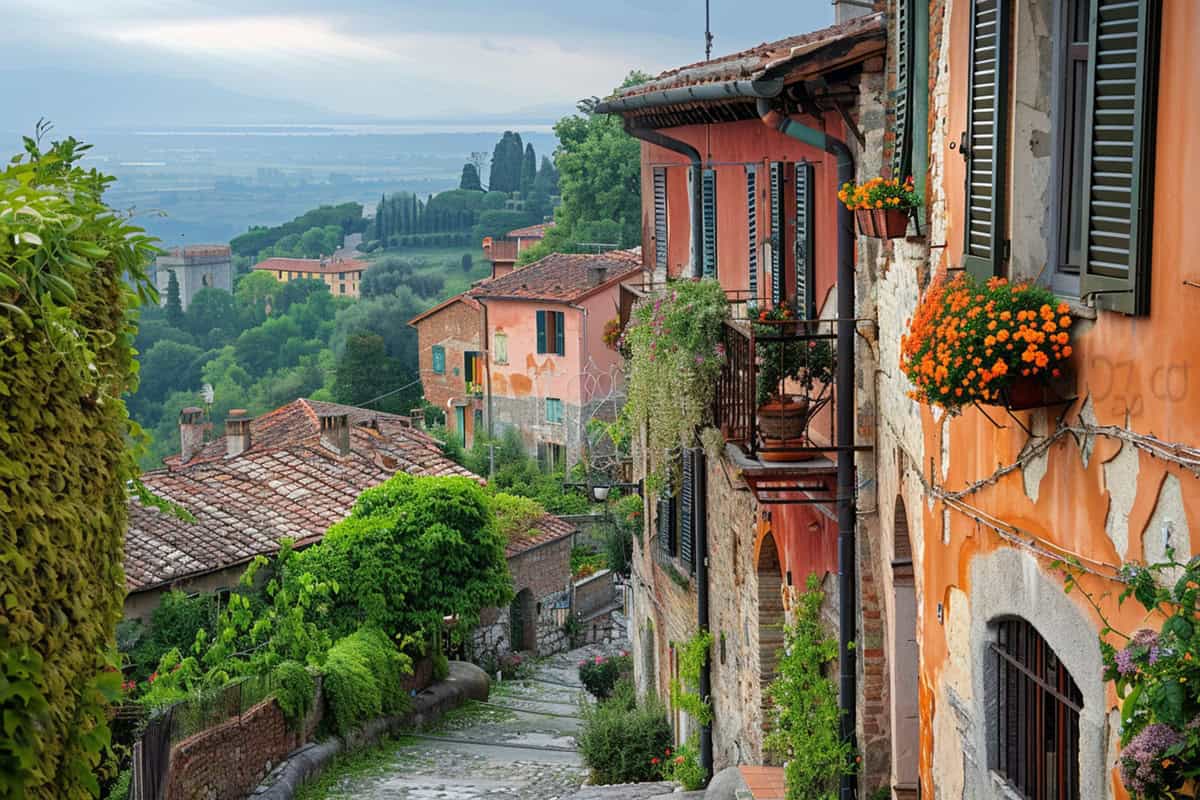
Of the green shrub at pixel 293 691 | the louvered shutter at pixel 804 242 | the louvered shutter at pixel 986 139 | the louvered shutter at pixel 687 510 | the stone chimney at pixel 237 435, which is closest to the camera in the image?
the louvered shutter at pixel 986 139

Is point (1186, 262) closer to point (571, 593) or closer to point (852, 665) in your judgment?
point (852, 665)

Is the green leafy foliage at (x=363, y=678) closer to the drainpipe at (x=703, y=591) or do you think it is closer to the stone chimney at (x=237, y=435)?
the drainpipe at (x=703, y=591)

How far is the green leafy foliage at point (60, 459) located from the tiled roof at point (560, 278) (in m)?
35.7

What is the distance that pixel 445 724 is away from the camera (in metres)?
23.8

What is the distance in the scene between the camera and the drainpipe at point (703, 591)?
15281mm

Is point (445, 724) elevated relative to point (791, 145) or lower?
lower

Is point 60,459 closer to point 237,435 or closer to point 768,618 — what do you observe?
point 768,618

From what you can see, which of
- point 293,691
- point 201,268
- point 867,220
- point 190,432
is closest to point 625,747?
point 293,691

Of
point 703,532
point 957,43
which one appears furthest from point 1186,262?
point 703,532

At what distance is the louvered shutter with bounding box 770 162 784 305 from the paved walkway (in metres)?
7.88

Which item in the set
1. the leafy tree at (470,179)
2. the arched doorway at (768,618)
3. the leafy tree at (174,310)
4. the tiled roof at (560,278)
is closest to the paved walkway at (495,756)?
the arched doorway at (768,618)

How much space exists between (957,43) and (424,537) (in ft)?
60.5

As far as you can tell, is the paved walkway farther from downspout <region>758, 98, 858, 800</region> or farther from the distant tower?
the distant tower

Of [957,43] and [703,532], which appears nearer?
[957,43]
